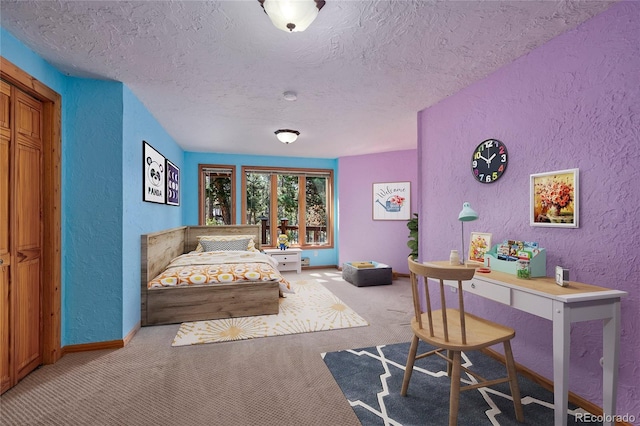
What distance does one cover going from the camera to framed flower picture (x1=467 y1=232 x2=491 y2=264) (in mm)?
2431

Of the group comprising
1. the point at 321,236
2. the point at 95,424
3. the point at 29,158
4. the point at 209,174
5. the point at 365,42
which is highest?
the point at 365,42

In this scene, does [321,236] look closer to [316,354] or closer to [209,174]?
[209,174]

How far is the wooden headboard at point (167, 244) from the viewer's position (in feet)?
10.2

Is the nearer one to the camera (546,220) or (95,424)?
(95,424)

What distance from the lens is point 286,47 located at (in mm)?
2053

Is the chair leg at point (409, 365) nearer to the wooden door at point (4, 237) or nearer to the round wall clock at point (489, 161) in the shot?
the round wall clock at point (489, 161)

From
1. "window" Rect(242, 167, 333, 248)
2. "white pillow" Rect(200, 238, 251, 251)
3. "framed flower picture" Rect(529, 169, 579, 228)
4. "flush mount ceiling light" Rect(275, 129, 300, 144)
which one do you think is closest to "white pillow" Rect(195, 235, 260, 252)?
"white pillow" Rect(200, 238, 251, 251)

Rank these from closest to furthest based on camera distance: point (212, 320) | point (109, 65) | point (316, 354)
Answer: point (109, 65)
point (316, 354)
point (212, 320)

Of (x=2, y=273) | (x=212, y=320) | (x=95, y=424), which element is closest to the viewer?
(x=95, y=424)

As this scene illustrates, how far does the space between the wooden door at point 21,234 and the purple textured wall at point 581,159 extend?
11.9ft

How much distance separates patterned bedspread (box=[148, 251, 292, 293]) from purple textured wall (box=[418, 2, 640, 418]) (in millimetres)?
2283

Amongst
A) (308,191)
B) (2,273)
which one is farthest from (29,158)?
(308,191)

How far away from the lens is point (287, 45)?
2027 mm

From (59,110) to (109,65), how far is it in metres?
0.57
